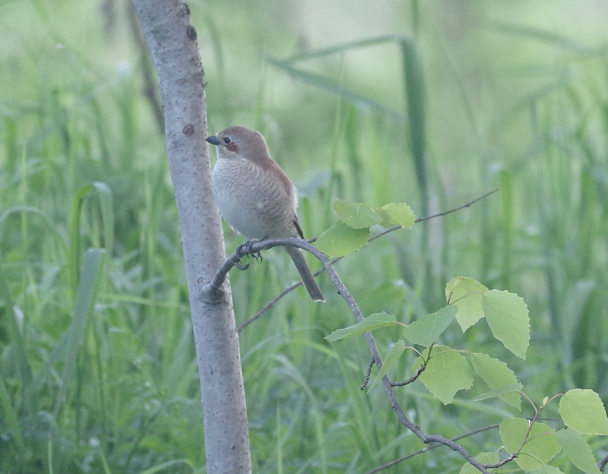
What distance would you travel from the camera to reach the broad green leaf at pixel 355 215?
1346 millimetres

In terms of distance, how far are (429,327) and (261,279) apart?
158 cm

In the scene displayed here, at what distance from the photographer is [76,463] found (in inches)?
92.4

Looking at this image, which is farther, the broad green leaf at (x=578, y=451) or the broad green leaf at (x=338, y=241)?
the broad green leaf at (x=338, y=241)

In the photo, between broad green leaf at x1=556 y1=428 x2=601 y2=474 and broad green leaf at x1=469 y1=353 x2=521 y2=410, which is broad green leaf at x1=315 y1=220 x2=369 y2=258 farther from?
broad green leaf at x1=556 y1=428 x2=601 y2=474

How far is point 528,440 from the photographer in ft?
4.43

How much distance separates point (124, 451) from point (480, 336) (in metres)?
1.74

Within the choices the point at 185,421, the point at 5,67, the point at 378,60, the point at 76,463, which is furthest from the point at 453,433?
the point at 378,60

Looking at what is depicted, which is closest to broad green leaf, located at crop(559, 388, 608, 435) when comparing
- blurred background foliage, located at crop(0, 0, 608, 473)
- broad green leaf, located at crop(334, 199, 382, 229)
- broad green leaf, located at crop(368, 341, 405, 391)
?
broad green leaf, located at crop(368, 341, 405, 391)

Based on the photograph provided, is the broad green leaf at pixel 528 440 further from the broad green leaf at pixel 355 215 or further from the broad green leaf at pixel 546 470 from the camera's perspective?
the broad green leaf at pixel 355 215

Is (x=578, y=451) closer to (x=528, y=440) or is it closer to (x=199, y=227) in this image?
(x=528, y=440)

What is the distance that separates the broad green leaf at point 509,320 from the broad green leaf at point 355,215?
0.21 meters

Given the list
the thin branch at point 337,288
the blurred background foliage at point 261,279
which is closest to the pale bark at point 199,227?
the thin branch at point 337,288

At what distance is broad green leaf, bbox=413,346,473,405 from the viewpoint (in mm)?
1297

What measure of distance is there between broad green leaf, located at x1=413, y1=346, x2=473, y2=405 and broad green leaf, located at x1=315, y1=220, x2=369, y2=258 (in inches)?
8.2
